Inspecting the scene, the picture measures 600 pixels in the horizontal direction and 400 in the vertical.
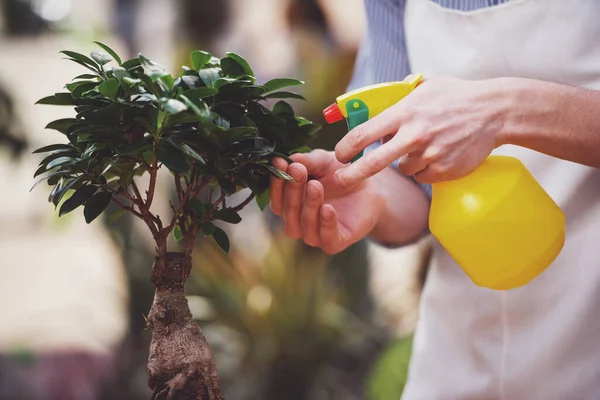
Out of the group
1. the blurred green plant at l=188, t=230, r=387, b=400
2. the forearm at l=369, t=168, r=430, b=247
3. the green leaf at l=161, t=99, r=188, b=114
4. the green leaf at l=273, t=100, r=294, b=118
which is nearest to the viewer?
the green leaf at l=161, t=99, r=188, b=114

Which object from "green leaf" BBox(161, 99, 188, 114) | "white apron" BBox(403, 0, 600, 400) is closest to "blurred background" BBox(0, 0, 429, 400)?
"white apron" BBox(403, 0, 600, 400)

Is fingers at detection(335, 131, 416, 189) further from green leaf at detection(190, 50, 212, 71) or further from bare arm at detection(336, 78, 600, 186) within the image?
green leaf at detection(190, 50, 212, 71)

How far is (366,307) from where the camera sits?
2803mm

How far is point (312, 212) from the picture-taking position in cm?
98

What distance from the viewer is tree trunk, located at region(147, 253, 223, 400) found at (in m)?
0.80

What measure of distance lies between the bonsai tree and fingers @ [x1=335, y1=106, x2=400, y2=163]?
3.8 inches

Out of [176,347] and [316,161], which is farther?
[316,161]

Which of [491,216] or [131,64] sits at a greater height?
[131,64]

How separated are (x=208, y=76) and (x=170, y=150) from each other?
0.35ft

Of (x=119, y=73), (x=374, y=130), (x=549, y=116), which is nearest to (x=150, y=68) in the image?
(x=119, y=73)

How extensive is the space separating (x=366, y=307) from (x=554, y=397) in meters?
1.74

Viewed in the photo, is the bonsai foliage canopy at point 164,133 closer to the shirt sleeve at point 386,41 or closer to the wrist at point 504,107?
the wrist at point 504,107

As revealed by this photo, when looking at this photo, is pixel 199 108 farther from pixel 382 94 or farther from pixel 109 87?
pixel 382 94

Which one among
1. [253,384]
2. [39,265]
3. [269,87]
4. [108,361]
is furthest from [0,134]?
[39,265]
